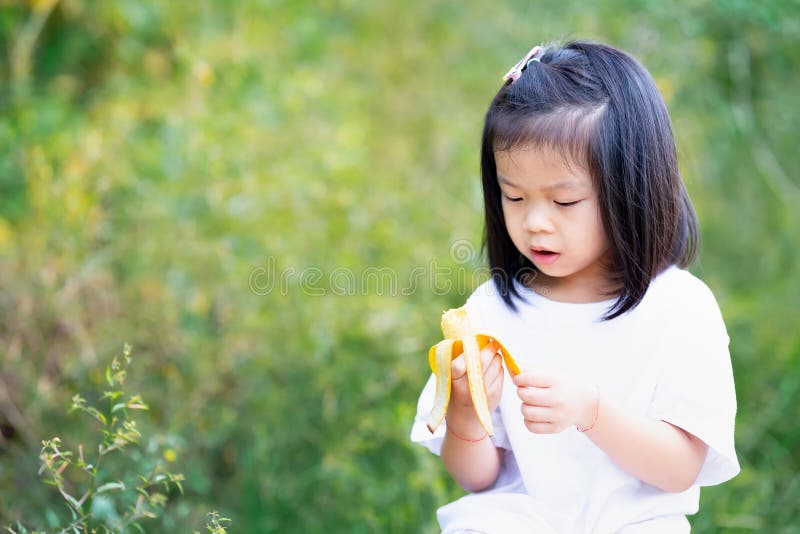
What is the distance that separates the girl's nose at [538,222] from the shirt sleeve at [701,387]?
0.96 ft

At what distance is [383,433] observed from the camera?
2.61 metres

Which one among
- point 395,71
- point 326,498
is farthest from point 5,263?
point 395,71

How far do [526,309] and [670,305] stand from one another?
0.25m

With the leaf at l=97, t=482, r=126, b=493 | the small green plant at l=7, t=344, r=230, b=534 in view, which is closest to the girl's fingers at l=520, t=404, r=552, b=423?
the small green plant at l=7, t=344, r=230, b=534

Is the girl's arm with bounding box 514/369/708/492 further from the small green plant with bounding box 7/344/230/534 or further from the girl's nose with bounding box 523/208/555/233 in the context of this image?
the small green plant with bounding box 7/344/230/534

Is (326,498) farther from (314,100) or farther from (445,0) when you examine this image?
(445,0)

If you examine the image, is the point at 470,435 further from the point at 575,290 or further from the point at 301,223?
the point at 301,223

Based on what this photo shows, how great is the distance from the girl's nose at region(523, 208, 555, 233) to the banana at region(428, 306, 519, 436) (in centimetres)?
18

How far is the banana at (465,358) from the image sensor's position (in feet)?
5.00

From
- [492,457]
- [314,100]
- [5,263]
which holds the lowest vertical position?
[492,457]

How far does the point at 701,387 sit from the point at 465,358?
1.34ft

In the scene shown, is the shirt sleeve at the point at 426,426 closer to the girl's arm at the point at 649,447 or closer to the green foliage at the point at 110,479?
the girl's arm at the point at 649,447

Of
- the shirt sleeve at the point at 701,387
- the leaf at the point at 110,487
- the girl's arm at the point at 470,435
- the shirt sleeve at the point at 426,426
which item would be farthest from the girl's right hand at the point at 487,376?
the leaf at the point at 110,487

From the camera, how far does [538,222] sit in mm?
1563
